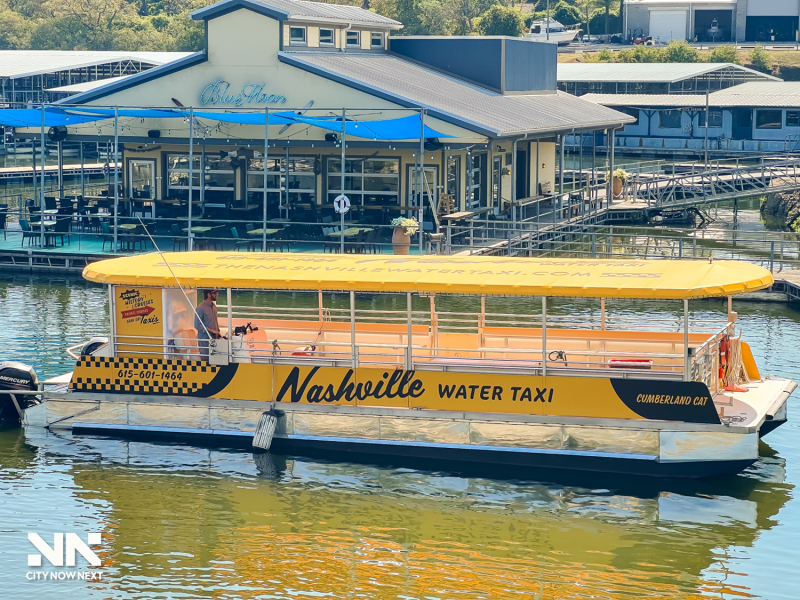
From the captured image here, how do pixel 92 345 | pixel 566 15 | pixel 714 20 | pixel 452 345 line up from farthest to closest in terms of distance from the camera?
pixel 566 15
pixel 714 20
pixel 92 345
pixel 452 345

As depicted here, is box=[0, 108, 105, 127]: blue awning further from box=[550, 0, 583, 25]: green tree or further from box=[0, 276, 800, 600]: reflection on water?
box=[550, 0, 583, 25]: green tree

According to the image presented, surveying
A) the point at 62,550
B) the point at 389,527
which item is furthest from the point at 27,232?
the point at 389,527

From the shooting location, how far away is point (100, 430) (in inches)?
805

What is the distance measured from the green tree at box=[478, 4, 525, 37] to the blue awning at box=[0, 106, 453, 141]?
270 ft

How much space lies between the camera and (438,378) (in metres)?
19.0

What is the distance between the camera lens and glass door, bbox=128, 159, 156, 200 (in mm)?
42716

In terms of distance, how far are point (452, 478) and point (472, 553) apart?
9.21 feet

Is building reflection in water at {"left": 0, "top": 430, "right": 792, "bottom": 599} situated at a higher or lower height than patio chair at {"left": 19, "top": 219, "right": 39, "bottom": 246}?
lower

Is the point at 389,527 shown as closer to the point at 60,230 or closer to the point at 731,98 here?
the point at 60,230

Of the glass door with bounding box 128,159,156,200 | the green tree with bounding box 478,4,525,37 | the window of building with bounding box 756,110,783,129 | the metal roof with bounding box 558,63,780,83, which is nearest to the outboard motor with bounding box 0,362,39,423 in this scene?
the glass door with bounding box 128,159,156,200

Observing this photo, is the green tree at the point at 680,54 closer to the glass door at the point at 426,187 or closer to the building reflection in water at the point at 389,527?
the glass door at the point at 426,187

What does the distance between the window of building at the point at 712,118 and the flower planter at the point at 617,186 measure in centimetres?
2756

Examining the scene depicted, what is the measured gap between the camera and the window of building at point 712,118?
76375mm

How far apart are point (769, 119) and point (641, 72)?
44.0 feet
